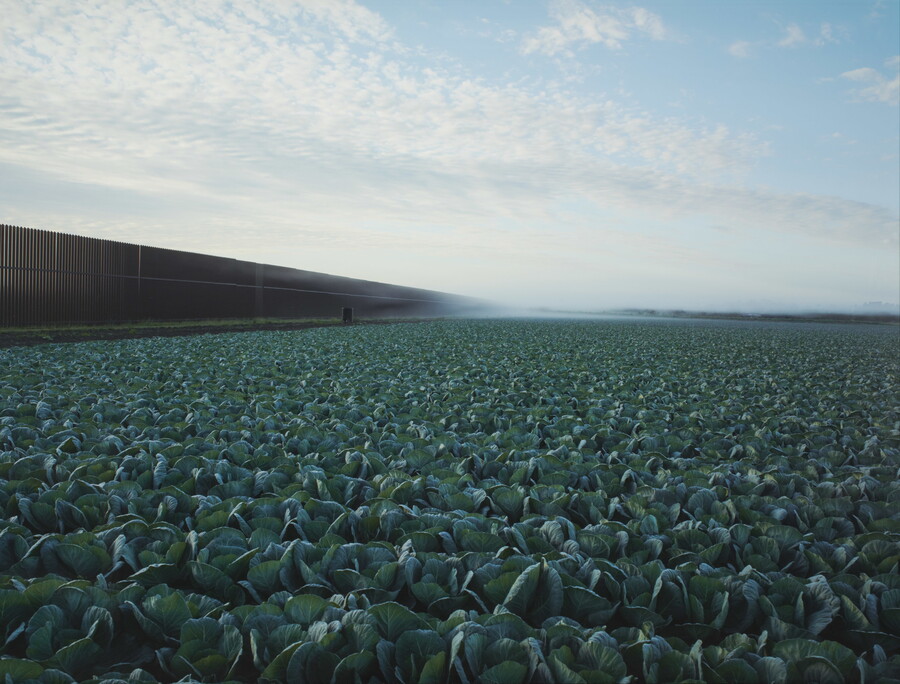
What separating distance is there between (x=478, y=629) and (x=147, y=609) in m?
1.13

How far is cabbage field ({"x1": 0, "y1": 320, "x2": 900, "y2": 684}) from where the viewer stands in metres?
1.97

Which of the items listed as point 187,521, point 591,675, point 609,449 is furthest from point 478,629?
point 609,449

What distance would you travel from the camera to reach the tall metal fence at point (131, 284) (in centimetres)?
1683

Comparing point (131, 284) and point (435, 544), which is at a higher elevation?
point (131, 284)

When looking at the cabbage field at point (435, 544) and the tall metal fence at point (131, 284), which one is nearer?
the cabbage field at point (435, 544)

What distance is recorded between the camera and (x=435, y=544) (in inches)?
105

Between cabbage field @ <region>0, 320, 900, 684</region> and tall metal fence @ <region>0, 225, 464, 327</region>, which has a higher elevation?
tall metal fence @ <region>0, 225, 464, 327</region>

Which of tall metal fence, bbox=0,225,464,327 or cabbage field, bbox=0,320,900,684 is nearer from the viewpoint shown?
cabbage field, bbox=0,320,900,684

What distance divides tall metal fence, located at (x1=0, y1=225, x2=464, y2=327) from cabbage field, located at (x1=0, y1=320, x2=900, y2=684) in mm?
13083

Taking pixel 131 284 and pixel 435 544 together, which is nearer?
pixel 435 544

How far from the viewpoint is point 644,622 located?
7.22 ft

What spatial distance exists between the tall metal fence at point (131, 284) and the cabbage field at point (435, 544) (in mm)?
13083

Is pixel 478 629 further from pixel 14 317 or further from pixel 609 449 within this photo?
pixel 14 317

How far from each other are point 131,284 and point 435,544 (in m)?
21.7
